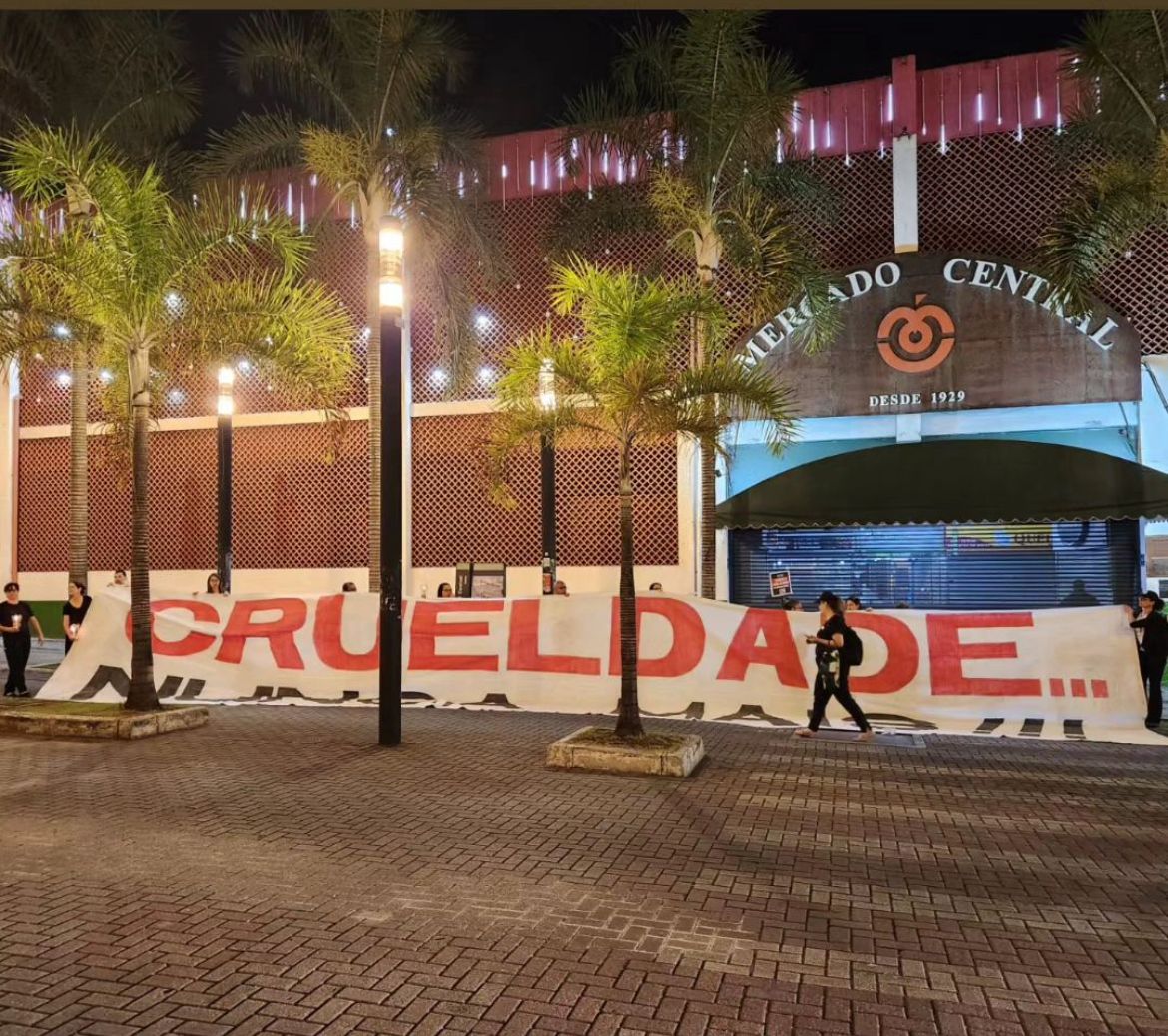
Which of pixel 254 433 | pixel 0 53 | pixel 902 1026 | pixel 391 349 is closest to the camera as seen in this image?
pixel 902 1026

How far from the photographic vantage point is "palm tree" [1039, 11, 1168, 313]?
1081 centimetres

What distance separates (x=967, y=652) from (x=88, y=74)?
678 inches

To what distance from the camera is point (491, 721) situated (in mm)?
10820

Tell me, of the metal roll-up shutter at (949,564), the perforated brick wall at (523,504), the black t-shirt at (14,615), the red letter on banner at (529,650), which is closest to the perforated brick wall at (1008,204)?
the metal roll-up shutter at (949,564)

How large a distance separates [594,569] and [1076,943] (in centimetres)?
1422

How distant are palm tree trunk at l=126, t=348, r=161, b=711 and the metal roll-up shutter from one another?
10.7m

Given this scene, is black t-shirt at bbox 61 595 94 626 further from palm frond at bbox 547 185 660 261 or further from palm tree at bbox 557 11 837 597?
palm frond at bbox 547 185 660 261

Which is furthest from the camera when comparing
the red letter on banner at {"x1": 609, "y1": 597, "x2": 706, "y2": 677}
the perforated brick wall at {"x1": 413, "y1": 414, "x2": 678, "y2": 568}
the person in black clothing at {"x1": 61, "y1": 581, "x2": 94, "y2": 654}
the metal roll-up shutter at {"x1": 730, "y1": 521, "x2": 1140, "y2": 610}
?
the perforated brick wall at {"x1": 413, "y1": 414, "x2": 678, "y2": 568}

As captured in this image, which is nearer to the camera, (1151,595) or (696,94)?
(1151,595)

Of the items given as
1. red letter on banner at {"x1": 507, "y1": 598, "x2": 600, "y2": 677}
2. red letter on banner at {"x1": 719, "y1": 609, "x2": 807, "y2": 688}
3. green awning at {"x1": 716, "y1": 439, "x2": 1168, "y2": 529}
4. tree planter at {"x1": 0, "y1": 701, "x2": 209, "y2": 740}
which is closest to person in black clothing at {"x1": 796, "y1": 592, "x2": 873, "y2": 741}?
red letter on banner at {"x1": 719, "y1": 609, "x2": 807, "y2": 688}

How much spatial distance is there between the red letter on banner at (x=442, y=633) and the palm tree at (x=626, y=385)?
339cm

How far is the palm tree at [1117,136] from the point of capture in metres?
10.8

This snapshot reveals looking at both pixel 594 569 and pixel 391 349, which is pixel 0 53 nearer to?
pixel 391 349

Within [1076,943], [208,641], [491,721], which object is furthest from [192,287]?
[1076,943]
